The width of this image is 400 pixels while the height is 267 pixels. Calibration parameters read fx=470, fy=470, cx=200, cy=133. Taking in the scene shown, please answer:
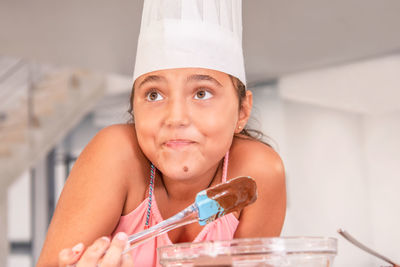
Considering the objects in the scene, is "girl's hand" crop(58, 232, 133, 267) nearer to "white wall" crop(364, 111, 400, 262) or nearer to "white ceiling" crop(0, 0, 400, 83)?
"white ceiling" crop(0, 0, 400, 83)

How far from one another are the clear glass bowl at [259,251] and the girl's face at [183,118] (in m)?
0.19

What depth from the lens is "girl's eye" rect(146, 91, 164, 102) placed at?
58 cm

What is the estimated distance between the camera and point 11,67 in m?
3.68

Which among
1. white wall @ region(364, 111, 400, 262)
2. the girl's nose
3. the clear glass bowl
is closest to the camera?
the clear glass bowl

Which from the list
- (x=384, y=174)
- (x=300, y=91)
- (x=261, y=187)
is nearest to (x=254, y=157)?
(x=261, y=187)

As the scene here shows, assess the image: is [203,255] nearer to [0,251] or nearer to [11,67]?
[0,251]

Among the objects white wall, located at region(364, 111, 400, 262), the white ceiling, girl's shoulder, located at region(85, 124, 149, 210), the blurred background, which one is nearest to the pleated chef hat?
girl's shoulder, located at region(85, 124, 149, 210)

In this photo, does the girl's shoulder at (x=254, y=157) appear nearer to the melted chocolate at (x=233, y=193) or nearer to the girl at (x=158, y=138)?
the girl at (x=158, y=138)

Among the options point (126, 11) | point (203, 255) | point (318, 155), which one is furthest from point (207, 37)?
Result: point (318, 155)

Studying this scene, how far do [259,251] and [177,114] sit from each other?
220 mm

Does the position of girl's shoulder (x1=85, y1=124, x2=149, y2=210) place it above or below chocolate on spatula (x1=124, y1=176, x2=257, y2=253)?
above

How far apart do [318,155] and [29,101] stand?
7.45 ft

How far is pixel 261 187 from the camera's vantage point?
2.49 feet

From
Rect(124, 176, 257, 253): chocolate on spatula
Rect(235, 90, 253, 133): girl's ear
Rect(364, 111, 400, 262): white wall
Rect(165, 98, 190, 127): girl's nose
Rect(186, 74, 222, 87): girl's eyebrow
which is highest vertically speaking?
Rect(364, 111, 400, 262): white wall
